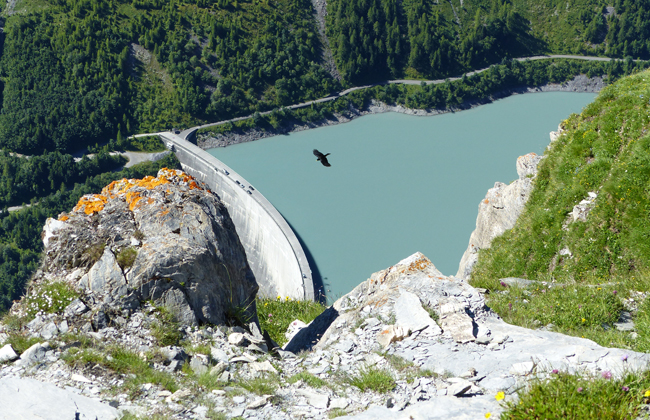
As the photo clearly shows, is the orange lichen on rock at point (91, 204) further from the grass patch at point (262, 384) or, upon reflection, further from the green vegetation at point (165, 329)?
the grass patch at point (262, 384)

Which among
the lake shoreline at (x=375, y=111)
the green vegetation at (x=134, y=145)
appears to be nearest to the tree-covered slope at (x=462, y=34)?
the lake shoreline at (x=375, y=111)

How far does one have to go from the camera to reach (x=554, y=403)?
5.08m

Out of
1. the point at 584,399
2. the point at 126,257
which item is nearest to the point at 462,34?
the point at 126,257

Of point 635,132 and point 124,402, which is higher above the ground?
point 635,132

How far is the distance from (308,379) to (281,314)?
578 cm

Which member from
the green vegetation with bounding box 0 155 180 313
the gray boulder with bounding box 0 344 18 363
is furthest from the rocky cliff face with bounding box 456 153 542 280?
the green vegetation with bounding box 0 155 180 313

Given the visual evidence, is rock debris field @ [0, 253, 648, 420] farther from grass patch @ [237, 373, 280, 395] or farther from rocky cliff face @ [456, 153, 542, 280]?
rocky cliff face @ [456, 153, 542, 280]

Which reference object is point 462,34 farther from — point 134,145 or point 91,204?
point 91,204

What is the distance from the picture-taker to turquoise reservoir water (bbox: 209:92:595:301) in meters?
58.2

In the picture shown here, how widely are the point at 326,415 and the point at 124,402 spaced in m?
2.55

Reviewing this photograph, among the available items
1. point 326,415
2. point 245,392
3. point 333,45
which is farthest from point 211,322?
point 333,45

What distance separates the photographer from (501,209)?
2055 cm

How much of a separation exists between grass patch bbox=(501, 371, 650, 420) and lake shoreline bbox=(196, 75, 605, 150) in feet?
275

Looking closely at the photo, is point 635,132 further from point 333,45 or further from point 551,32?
point 551,32
